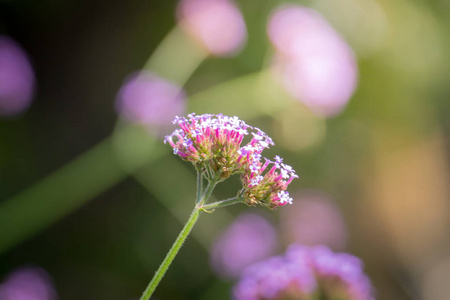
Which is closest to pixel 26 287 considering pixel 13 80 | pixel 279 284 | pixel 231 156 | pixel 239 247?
pixel 13 80

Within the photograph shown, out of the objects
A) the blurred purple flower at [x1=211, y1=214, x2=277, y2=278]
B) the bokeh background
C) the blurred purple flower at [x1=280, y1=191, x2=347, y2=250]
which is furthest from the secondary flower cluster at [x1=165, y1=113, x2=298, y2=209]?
the blurred purple flower at [x1=280, y1=191, x2=347, y2=250]

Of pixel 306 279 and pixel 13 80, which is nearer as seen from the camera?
pixel 306 279

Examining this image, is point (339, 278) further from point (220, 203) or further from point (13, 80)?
point (13, 80)

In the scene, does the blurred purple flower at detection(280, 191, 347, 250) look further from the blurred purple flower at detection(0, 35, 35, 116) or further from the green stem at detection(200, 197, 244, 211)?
the green stem at detection(200, 197, 244, 211)

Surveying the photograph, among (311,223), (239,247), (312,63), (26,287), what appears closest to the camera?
(26,287)

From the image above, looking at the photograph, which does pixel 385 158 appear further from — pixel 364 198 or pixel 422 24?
pixel 422 24

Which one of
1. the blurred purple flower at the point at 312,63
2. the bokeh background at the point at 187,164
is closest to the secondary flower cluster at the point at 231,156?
the bokeh background at the point at 187,164

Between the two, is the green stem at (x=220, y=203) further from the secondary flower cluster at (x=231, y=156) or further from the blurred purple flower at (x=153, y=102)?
the blurred purple flower at (x=153, y=102)
